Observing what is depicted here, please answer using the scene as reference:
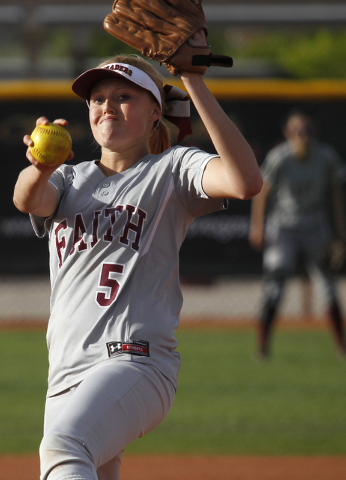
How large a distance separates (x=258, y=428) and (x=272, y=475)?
77 centimetres

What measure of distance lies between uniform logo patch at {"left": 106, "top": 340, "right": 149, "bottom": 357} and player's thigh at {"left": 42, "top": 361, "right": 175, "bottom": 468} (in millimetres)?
39

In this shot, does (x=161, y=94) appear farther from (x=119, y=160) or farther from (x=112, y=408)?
(x=112, y=408)

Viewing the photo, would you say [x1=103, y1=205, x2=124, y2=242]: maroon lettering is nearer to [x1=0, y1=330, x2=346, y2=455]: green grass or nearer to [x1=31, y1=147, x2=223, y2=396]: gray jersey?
[x1=31, y1=147, x2=223, y2=396]: gray jersey

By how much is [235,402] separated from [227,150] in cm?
341

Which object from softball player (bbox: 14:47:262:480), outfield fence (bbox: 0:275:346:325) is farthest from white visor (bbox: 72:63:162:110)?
outfield fence (bbox: 0:275:346:325)

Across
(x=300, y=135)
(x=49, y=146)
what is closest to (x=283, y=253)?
(x=300, y=135)

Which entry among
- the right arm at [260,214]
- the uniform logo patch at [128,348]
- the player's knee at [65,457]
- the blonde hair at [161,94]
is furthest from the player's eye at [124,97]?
the right arm at [260,214]

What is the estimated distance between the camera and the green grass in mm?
4340

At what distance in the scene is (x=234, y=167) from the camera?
1.96m

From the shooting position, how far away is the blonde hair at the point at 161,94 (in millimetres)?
2336

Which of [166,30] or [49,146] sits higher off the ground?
[166,30]

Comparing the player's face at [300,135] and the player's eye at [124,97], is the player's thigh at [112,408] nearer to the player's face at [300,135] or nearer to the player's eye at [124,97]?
the player's eye at [124,97]

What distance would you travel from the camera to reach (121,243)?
7.07 ft

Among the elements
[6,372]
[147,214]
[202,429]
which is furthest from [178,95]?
[6,372]
